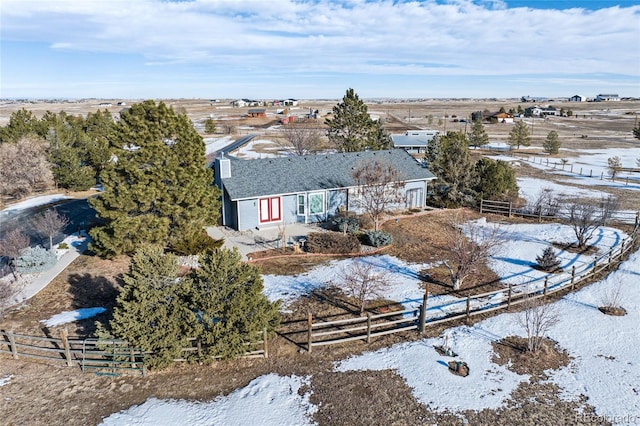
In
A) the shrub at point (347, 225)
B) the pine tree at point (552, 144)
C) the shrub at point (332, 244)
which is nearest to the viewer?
the shrub at point (332, 244)

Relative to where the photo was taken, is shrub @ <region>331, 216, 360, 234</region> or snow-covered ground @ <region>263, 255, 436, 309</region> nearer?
snow-covered ground @ <region>263, 255, 436, 309</region>

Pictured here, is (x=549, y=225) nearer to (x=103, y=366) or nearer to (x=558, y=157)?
(x=103, y=366)

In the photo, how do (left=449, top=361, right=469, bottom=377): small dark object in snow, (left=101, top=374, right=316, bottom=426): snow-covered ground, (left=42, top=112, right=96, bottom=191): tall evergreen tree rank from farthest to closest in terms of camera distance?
(left=42, top=112, right=96, bottom=191): tall evergreen tree, (left=449, top=361, right=469, bottom=377): small dark object in snow, (left=101, top=374, right=316, bottom=426): snow-covered ground

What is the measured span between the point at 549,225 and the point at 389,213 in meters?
10.5

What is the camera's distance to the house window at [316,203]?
28.7 metres

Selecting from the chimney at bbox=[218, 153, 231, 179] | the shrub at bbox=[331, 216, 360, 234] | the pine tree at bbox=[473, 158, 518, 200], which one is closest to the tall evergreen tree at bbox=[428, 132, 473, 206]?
the pine tree at bbox=[473, 158, 518, 200]

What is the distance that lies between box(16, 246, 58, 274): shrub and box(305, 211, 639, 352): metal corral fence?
13784 mm

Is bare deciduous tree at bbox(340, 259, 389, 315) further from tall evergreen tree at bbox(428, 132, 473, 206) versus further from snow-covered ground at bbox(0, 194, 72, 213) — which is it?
snow-covered ground at bbox(0, 194, 72, 213)

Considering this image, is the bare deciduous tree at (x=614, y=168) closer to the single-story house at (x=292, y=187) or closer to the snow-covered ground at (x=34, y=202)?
the single-story house at (x=292, y=187)

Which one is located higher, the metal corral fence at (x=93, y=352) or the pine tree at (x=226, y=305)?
the pine tree at (x=226, y=305)

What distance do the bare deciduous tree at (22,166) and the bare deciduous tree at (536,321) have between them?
3775cm

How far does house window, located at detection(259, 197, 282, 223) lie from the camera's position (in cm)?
2723

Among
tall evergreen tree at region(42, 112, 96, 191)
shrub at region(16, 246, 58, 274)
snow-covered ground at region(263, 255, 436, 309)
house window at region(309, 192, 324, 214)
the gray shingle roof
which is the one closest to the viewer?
snow-covered ground at region(263, 255, 436, 309)

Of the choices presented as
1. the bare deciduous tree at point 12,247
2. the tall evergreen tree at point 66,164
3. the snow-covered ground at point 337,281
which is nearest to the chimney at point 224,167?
the snow-covered ground at point 337,281
